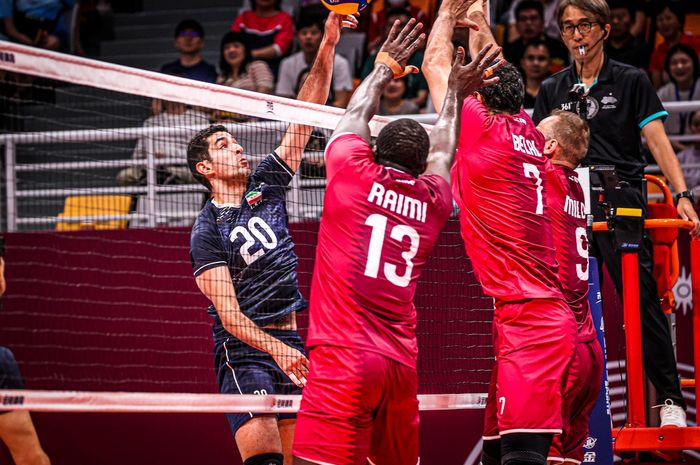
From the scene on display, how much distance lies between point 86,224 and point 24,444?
9.69ft

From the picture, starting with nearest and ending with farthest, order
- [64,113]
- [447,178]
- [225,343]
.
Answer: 1. [447,178]
2. [225,343]
3. [64,113]

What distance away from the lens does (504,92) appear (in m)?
5.41

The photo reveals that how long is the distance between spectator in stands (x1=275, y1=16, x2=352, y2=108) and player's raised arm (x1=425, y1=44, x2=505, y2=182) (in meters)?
6.77

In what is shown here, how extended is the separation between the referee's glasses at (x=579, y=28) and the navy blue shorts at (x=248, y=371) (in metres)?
3.05

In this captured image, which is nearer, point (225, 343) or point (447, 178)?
point (447, 178)

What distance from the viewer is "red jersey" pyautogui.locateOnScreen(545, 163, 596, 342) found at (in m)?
5.64

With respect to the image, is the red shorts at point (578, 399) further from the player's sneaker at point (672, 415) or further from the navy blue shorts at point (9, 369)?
the navy blue shorts at point (9, 369)

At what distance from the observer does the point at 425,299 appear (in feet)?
27.1

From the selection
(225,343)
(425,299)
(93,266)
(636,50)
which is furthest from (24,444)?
(636,50)

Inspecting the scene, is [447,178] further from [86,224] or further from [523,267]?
[86,224]

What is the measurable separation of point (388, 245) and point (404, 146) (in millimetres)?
500

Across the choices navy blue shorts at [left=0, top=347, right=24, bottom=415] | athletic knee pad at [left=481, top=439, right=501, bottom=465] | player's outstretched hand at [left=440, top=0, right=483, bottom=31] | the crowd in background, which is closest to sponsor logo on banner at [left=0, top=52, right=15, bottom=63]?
navy blue shorts at [left=0, top=347, right=24, bottom=415]

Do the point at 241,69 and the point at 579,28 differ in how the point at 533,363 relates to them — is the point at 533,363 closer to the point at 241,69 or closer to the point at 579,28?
the point at 579,28

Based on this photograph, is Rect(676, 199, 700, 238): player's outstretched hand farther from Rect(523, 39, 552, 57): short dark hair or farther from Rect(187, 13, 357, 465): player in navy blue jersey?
Rect(523, 39, 552, 57): short dark hair
